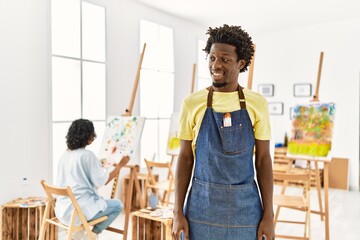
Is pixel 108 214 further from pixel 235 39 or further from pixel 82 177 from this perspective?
pixel 235 39

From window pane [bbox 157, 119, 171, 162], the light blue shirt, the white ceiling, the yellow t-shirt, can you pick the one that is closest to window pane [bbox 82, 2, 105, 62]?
the white ceiling

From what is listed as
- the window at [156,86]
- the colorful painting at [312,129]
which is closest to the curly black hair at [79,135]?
the window at [156,86]

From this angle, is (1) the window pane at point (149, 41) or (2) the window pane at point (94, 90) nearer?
(2) the window pane at point (94, 90)

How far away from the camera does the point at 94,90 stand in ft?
14.5

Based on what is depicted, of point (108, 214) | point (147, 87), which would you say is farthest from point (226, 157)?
point (147, 87)

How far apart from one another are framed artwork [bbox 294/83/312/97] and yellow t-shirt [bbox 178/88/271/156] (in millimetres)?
5276

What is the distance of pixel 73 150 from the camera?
3.00 m

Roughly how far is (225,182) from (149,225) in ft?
5.91

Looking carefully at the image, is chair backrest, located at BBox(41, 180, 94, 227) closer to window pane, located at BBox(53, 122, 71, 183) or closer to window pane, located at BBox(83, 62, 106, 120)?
window pane, located at BBox(53, 122, 71, 183)

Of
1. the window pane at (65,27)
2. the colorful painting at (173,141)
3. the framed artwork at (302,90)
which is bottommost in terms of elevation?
the colorful painting at (173,141)

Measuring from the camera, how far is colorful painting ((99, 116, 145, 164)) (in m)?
3.52

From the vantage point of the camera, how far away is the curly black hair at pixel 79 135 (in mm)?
2986

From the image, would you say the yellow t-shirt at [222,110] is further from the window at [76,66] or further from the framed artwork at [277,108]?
the framed artwork at [277,108]

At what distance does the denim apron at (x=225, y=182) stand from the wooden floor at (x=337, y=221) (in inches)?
96.9
